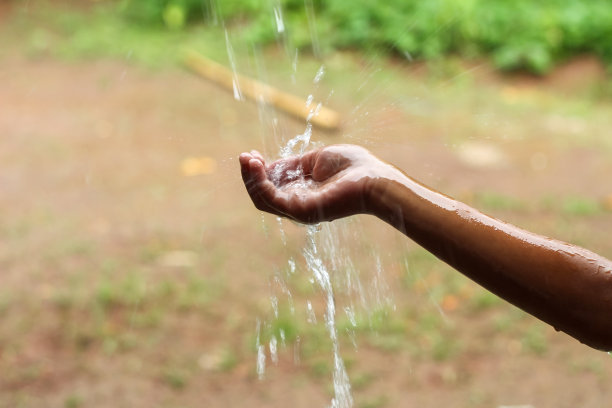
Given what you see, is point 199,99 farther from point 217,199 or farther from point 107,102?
point 217,199

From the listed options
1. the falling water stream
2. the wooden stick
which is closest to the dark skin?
the falling water stream

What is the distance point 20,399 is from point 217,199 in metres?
2.54

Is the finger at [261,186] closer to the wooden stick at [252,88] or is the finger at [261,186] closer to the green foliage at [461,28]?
the wooden stick at [252,88]

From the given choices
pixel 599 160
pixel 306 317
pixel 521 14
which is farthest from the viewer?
pixel 521 14

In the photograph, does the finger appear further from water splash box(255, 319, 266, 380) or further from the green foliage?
the green foliage

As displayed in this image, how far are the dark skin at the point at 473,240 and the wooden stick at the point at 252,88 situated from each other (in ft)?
5.49

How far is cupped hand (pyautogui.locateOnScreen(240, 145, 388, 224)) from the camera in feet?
5.72

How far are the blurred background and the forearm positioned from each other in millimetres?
1001

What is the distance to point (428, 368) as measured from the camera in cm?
405

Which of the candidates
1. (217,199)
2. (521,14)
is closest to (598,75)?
(521,14)

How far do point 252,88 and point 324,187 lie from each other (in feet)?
18.0

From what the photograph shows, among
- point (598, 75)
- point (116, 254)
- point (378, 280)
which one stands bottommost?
point (598, 75)

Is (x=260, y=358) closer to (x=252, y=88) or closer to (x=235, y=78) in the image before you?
(x=252, y=88)

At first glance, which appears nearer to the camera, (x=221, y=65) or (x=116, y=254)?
(x=116, y=254)
